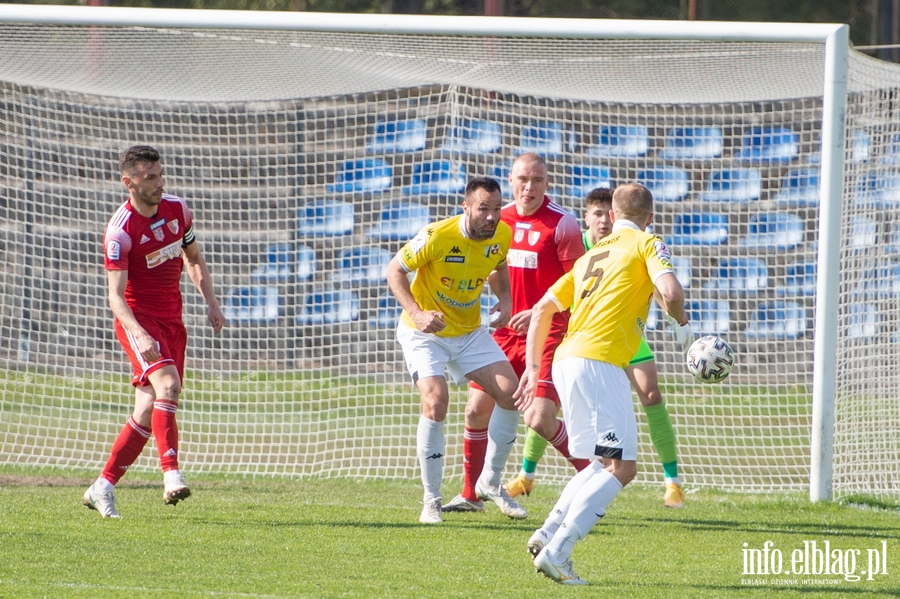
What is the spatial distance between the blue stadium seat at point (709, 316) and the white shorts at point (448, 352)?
5039 mm

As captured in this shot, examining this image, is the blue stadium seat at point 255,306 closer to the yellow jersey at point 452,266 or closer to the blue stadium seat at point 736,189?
the blue stadium seat at point 736,189

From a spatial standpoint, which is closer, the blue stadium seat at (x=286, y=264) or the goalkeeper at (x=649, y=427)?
the goalkeeper at (x=649, y=427)

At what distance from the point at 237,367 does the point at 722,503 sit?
16.6 feet

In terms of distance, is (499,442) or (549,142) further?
(549,142)

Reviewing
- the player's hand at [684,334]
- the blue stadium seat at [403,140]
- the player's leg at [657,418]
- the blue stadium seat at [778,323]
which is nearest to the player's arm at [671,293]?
the player's hand at [684,334]

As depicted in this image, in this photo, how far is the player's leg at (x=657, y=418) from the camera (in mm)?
6992

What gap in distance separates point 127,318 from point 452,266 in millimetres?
1829

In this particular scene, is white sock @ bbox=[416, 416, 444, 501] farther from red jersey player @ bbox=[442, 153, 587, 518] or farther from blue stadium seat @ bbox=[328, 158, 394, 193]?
blue stadium seat @ bbox=[328, 158, 394, 193]

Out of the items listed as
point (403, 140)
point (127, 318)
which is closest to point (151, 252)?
point (127, 318)

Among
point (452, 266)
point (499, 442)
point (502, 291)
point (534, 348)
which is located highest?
point (452, 266)

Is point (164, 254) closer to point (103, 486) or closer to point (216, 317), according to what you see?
point (216, 317)

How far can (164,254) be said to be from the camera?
6.25 m

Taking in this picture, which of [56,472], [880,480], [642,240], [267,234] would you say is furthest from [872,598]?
[267,234]

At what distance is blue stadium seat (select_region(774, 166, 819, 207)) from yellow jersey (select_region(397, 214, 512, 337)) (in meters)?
5.89
